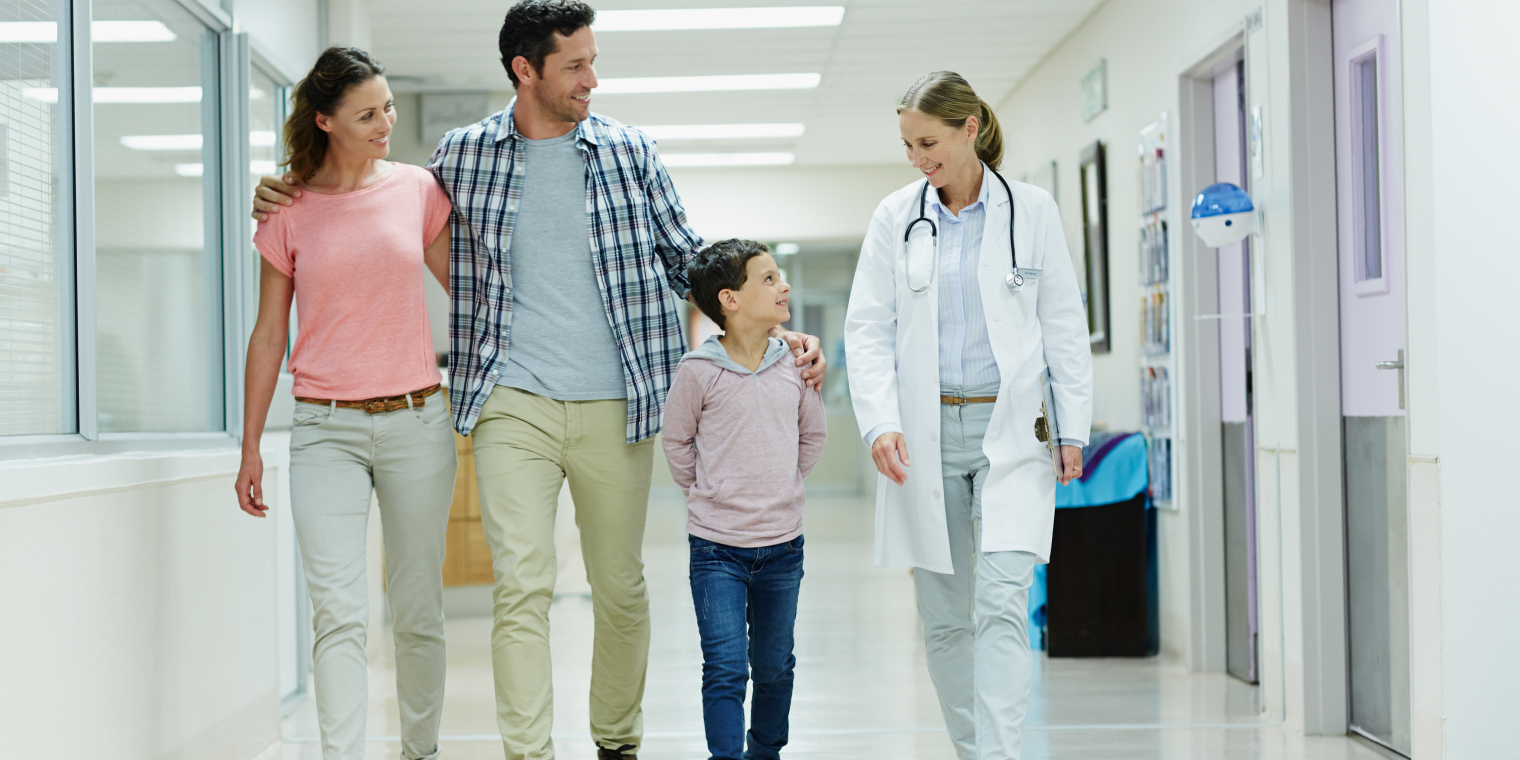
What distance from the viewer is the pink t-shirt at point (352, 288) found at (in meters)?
2.54

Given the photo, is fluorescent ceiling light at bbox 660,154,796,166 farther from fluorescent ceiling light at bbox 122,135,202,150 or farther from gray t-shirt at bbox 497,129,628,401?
gray t-shirt at bbox 497,129,628,401

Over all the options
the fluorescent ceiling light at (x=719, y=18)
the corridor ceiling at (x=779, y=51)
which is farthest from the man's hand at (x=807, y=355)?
the fluorescent ceiling light at (x=719, y=18)

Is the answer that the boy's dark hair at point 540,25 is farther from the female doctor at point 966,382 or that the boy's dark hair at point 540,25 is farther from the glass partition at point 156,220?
the glass partition at point 156,220

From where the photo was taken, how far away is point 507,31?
2.65 metres

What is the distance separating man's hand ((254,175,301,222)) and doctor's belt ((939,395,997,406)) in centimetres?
130

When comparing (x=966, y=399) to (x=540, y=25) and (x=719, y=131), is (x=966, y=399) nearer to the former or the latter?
(x=540, y=25)

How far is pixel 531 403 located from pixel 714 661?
0.62 m

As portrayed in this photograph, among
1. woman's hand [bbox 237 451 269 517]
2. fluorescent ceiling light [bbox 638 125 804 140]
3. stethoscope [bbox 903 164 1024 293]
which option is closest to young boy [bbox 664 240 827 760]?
stethoscope [bbox 903 164 1024 293]

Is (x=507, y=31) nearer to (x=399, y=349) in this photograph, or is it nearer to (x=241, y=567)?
(x=399, y=349)

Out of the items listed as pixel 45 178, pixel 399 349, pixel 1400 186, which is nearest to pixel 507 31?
pixel 399 349

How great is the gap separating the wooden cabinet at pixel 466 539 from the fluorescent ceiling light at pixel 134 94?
281cm

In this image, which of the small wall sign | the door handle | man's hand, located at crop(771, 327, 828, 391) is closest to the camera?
man's hand, located at crop(771, 327, 828, 391)

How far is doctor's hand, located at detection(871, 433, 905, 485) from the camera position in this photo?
254cm

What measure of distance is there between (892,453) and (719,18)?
4.07 meters
